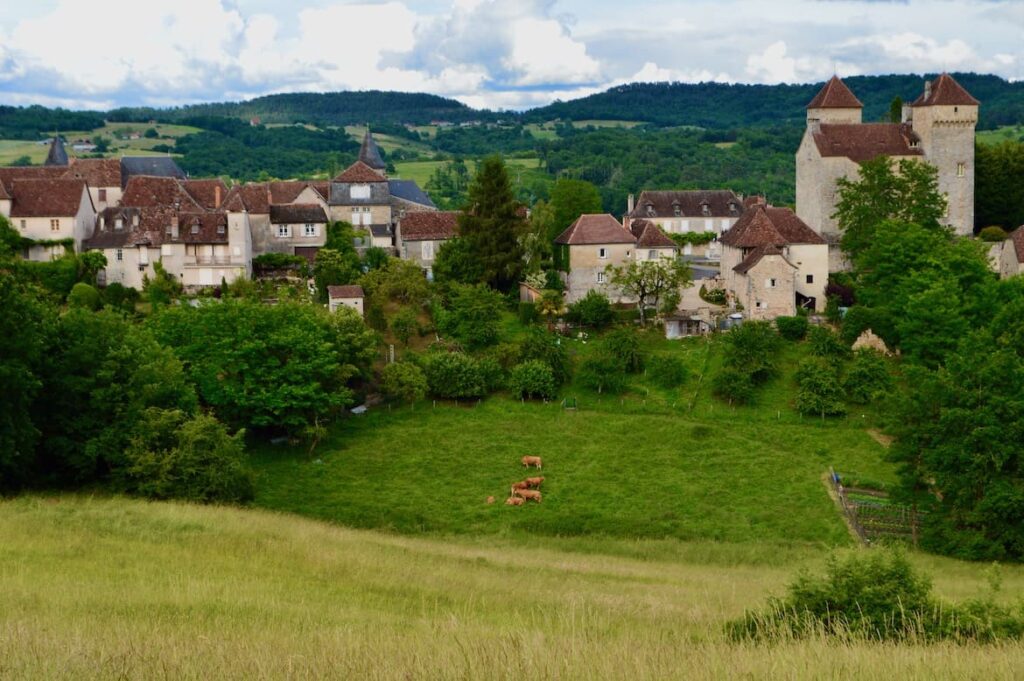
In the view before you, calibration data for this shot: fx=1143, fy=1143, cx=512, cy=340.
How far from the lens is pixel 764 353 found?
50281 mm

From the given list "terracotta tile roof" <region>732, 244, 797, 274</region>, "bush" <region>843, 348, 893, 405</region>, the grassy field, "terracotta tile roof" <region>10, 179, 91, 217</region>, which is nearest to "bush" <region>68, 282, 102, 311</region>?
"terracotta tile roof" <region>10, 179, 91, 217</region>

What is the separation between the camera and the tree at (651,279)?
5469 cm

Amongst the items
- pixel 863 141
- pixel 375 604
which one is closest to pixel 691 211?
pixel 863 141

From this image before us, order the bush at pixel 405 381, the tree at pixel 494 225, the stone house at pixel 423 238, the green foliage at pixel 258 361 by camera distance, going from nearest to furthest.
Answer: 1. the green foliage at pixel 258 361
2. the bush at pixel 405 381
3. the tree at pixel 494 225
4. the stone house at pixel 423 238

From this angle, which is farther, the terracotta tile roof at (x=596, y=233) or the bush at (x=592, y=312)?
the terracotta tile roof at (x=596, y=233)

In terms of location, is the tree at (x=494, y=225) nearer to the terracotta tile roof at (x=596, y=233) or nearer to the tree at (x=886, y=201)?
the terracotta tile roof at (x=596, y=233)

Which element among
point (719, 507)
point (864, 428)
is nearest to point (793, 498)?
point (719, 507)

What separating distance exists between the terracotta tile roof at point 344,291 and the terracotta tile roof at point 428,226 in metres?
8.44

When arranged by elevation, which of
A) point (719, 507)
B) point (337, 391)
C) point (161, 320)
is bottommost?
point (719, 507)

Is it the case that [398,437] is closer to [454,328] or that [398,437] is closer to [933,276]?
[454,328]

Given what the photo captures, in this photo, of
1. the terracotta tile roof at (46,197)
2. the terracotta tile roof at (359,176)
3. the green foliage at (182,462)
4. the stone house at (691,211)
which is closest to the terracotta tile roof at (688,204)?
the stone house at (691,211)

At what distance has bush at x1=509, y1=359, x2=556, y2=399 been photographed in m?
48.9

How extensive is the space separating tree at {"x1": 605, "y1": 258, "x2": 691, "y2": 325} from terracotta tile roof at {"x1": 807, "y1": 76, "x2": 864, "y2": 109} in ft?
60.5

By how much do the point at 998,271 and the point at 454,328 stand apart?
95.7ft
